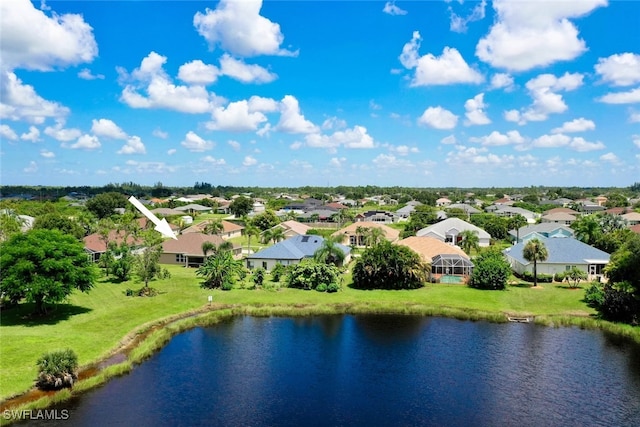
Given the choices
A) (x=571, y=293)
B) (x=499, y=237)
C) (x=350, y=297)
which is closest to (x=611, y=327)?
(x=571, y=293)

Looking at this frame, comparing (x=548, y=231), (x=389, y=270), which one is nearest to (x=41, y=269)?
(x=389, y=270)

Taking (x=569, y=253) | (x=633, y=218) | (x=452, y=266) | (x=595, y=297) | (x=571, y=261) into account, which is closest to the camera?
(x=595, y=297)

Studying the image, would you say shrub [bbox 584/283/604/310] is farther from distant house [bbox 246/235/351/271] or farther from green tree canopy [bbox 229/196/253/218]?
green tree canopy [bbox 229/196/253/218]

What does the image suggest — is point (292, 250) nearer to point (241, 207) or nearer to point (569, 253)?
point (569, 253)

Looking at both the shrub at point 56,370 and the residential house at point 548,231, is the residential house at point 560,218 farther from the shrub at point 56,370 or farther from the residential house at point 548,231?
the shrub at point 56,370

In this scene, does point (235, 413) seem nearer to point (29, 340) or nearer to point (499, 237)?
point (29, 340)

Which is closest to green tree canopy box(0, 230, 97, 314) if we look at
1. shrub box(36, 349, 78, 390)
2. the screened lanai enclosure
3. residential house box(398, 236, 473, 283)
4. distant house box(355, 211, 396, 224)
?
shrub box(36, 349, 78, 390)
